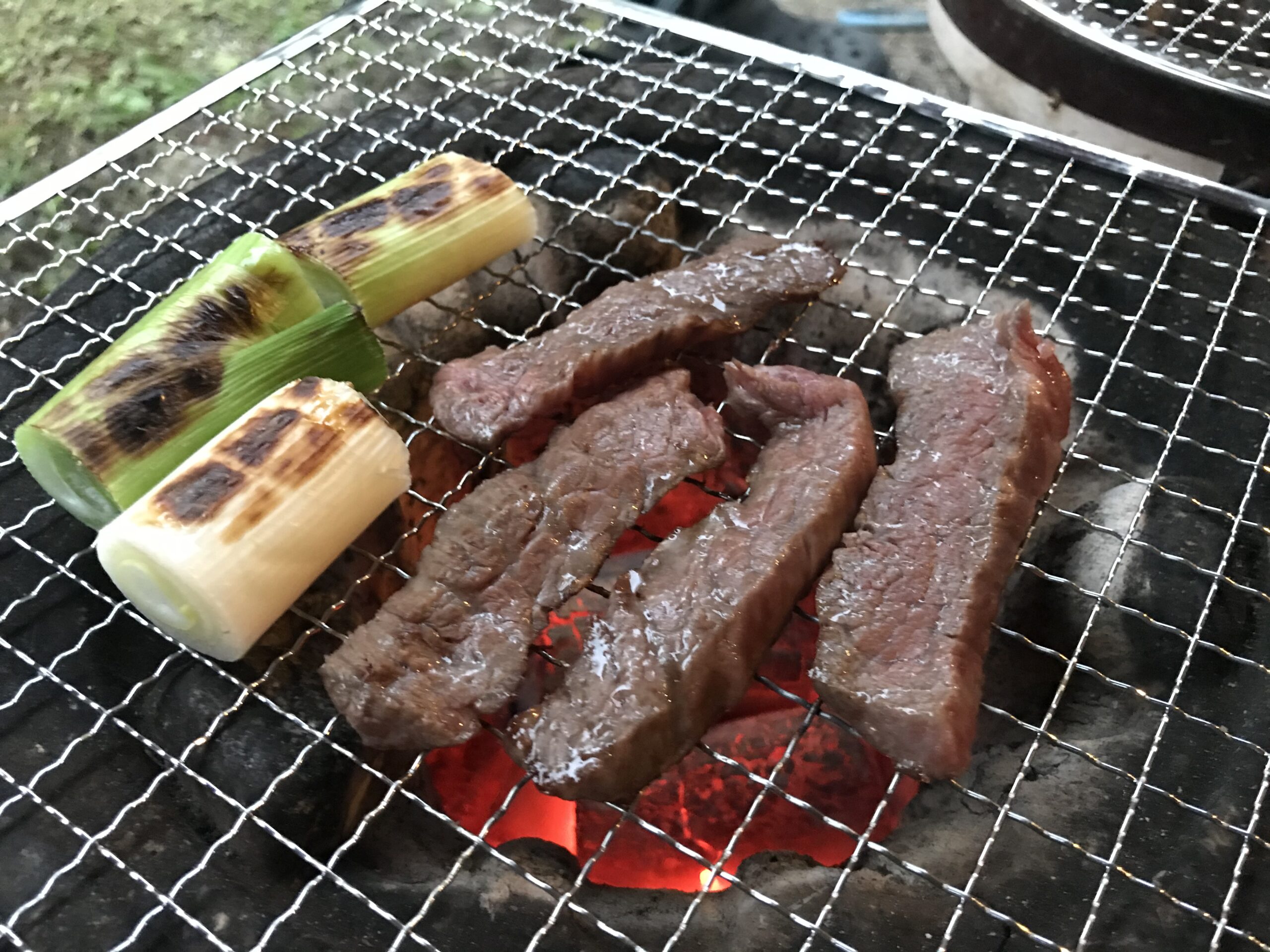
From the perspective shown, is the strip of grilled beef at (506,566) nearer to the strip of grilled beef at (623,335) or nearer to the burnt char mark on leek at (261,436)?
the strip of grilled beef at (623,335)

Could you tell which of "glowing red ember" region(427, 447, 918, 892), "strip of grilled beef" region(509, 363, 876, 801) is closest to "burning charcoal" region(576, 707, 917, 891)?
"glowing red ember" region(427, 447, 918, 892)

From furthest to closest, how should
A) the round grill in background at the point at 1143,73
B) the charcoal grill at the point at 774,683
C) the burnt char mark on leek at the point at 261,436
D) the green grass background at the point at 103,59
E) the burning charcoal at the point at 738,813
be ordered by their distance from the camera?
the green grass background at the point at 103,59, the round grill in background at the point at 1143,73, the burning charcoal at the point at 738,813, the burnt char mark on leek at the point at 261,436, the charcoal grill at the point at 774,683

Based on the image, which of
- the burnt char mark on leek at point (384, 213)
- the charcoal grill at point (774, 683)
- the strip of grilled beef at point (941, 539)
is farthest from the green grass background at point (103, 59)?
the strip of grilled beef at point (941, 539)

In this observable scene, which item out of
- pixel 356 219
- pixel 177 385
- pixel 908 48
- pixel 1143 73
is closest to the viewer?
pixel 177 385

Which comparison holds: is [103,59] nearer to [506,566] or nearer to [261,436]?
[261,436]

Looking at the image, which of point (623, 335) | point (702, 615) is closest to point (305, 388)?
point (623, 335)

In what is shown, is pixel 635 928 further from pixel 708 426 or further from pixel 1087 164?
pixel 1087 164
